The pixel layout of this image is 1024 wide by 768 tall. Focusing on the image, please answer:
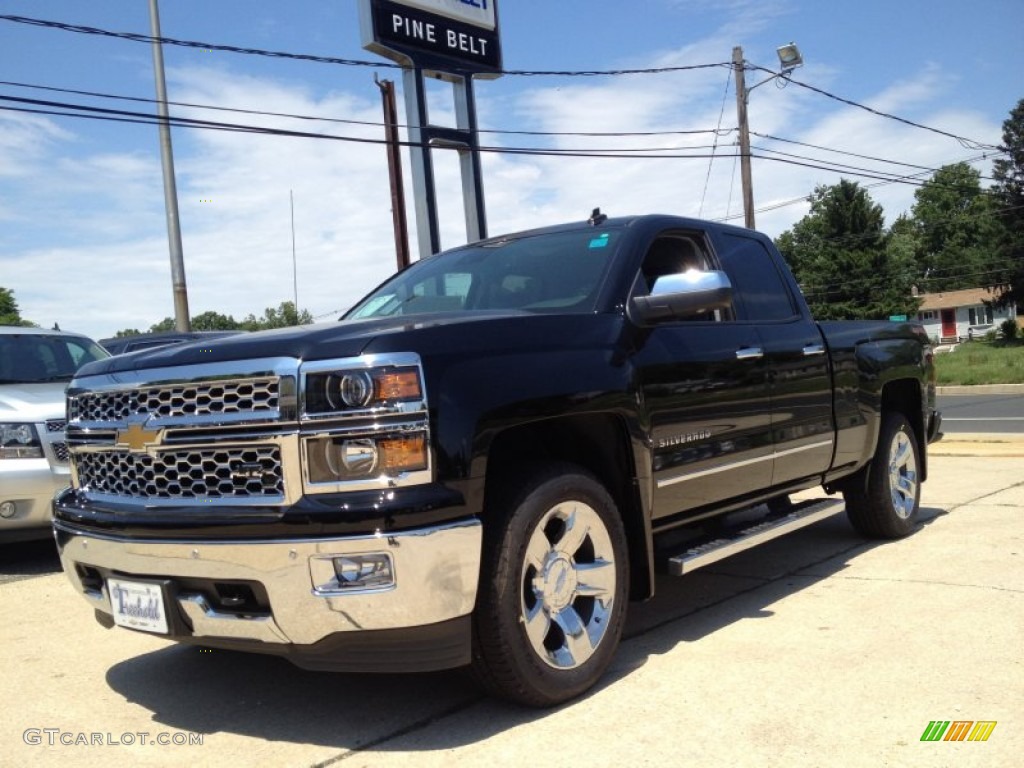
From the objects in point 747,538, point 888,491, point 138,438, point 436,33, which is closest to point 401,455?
point 138,438

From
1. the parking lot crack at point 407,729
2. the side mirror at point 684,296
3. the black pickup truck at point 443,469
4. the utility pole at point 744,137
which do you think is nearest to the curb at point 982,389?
the utility pole at point 744,137

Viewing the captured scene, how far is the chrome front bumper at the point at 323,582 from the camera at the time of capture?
9.65 ft

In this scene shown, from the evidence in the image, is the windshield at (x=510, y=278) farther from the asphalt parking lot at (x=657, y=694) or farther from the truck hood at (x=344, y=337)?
the asphalt parking lot at (x=657, y=694)

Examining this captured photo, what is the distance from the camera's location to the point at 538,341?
11.6 ft

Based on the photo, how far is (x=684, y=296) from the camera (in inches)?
152

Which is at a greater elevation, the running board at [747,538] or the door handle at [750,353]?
the door handle at [750,353]

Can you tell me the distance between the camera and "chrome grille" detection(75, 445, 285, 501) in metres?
3.04

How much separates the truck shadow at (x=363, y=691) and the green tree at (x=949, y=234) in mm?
88522

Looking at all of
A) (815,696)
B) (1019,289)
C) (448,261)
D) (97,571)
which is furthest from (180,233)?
(1019,289)

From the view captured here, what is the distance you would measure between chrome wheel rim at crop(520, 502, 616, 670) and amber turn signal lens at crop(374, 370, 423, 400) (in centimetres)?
69

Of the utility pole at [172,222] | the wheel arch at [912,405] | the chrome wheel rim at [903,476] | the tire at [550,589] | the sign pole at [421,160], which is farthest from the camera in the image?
the utility pole at [172,222]

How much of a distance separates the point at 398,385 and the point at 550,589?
0.97 meters

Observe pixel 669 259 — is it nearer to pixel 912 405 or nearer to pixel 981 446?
pixel 912 405

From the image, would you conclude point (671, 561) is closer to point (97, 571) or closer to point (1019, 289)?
point (97, 571)
